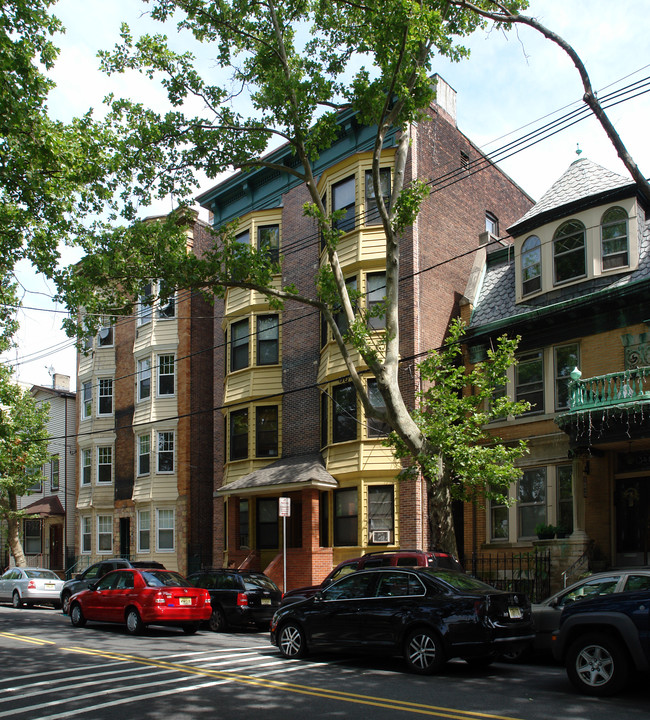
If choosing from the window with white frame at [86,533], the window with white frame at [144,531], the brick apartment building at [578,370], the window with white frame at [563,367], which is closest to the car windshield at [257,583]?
the brick apartment building at [578,370]

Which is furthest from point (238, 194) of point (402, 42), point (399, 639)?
point (399, 639)

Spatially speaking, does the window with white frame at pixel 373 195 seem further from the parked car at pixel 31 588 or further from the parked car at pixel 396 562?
the parked car at pixel 31 588

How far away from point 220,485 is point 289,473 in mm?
5806

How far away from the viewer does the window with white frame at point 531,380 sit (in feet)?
69.3

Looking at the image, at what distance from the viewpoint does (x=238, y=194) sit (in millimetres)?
30031

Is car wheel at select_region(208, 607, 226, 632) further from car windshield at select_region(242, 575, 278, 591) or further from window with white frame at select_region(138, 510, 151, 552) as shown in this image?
window with white frame at select_region(138, 510, 151, 552)

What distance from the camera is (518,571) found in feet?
63.5

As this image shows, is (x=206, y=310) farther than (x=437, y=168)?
Yes

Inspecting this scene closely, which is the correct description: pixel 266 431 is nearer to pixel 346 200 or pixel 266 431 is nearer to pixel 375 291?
pixel 375 291

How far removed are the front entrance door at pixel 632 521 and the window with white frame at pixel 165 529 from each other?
1767 cm

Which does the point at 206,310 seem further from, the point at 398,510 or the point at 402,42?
the point at 402,42

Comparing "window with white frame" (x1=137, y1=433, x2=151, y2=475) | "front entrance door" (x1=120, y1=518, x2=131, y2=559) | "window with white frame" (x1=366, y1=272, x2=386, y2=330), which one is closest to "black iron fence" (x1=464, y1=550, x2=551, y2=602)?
"window with white frame" (x1=366, y1=272, x2=386, y2=330)

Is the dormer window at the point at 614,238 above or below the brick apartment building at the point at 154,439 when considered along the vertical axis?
above

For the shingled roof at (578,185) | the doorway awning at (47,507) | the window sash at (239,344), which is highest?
the shingled roof at (578,185)
